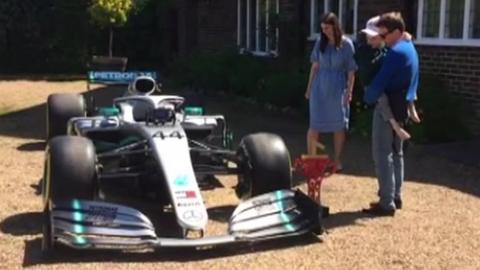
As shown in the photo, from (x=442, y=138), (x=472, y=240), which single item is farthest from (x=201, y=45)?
(x=472, y=240)

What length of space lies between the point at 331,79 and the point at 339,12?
6.97 metres

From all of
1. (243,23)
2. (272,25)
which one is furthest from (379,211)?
(243,23)

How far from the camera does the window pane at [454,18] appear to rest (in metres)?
11.6

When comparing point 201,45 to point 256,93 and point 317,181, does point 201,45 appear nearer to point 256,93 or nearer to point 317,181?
point 256,93

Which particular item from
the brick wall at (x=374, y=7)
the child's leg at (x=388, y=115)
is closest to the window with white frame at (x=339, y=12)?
the brick wall at (x=374, y=7)

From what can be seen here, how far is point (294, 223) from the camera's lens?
5.94 meters

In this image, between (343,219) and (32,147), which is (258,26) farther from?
(343,219)

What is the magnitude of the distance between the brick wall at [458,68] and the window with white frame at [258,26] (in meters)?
4.60

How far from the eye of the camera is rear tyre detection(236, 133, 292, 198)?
6.40 meters

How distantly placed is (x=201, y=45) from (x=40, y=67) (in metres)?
6.14

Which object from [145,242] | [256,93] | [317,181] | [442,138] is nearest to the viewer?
[145,242]

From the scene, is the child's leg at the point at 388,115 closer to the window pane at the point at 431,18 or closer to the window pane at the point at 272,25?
the window pane at the point at 431,18

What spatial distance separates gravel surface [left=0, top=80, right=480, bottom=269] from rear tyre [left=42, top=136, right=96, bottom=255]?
0.41 meters

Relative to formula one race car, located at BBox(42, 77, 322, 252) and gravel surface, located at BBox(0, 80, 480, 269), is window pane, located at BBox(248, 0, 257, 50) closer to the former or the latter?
gravel surface, located at BBox(0, 80, 480, 269)
